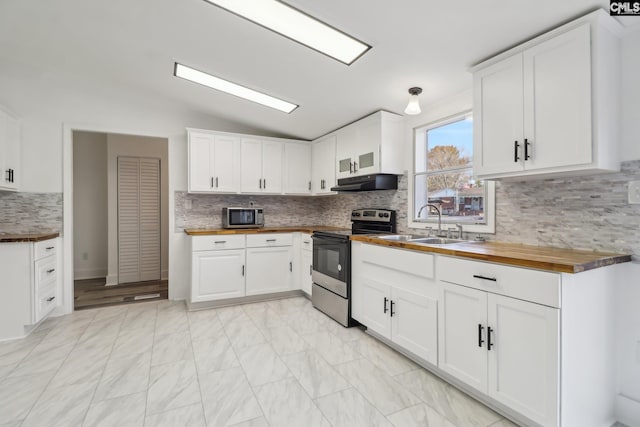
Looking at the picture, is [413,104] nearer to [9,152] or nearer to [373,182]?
[373,182]

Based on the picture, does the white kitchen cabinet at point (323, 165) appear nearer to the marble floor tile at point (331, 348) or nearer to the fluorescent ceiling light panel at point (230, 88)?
the fluorescent ceiling light panel at point (230, 88)

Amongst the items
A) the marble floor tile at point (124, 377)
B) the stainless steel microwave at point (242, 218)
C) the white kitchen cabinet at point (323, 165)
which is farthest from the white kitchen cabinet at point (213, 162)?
the marble floor tile at point (124, 377)

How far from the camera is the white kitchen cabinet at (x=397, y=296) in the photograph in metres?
2.14

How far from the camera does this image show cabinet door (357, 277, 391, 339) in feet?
8.27

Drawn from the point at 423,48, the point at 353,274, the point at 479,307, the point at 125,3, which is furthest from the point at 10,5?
the point at 479,307

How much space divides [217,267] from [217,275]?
9cm

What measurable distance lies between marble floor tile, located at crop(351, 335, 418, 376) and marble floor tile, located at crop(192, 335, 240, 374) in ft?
3.29

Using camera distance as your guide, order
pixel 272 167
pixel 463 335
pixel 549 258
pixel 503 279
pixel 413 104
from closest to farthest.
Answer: pixel 549 258 → pixel 503 279 → pixel 463 335 → pixel 413 104 → pixel 272 167

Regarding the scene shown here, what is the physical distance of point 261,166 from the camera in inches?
166

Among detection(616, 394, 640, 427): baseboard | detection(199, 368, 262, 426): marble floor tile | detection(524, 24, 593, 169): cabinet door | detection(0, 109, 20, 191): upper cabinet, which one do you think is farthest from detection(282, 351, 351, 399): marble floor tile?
detection(0, 109, 20, 191): upper cabinet

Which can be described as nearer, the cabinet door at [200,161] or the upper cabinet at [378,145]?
the upper cabinet at [378,145]

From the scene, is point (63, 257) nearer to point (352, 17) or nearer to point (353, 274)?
point (353, 274)

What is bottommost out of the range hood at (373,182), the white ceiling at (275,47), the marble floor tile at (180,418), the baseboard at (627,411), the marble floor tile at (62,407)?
the marble floor tile at (62,407)

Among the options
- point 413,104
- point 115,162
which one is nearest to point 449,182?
point 413,104
